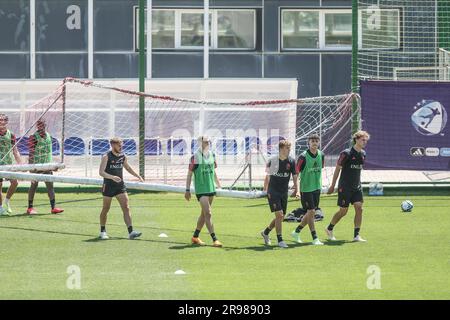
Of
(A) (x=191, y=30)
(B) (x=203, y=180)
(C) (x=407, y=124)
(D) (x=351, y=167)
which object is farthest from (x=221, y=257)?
(A) (x=191, y=30)

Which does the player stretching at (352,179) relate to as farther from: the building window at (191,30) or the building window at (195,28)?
the building window at (191,30)

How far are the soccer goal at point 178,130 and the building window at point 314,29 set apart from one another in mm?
3586

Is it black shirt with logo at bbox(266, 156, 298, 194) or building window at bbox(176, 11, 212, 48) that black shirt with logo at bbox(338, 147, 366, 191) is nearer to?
black shirt with logo at bbox(266, 156, 298, 194)

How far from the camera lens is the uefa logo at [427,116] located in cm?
2858

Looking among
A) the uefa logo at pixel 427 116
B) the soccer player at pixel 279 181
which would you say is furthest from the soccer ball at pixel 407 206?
the soccer player at pixel 279 181

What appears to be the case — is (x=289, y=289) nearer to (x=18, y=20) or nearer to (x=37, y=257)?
(x=37, y=257)

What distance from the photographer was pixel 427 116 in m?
28.6

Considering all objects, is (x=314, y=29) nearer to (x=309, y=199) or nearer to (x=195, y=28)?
(x=195, y=28)

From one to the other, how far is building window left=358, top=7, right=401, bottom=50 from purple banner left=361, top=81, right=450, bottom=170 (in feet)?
25.5

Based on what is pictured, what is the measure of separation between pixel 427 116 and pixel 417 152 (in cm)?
91

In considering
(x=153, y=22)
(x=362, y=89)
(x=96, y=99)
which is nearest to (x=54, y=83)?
(x=96, y=99)

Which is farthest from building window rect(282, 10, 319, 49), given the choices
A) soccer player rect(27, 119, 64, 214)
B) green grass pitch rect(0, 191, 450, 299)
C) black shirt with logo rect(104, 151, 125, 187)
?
black shirt with logo rect(104, 151, 125, 187)

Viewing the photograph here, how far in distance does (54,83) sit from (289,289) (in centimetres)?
2115
